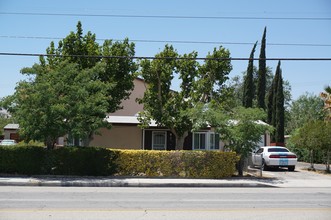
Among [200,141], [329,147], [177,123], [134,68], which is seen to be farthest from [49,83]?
[329,147]

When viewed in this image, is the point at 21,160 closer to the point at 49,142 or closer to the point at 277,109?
the point at 49,142

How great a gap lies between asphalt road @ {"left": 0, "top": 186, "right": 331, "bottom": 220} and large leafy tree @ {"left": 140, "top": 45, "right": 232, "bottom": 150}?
386 inches

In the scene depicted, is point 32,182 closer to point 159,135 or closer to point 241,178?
point 241,178

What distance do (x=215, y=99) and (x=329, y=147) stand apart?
7385mm

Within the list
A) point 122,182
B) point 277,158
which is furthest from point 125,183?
point 277,158

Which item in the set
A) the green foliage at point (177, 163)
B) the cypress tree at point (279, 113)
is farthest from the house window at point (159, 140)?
the cypress tree at point (279, 113)

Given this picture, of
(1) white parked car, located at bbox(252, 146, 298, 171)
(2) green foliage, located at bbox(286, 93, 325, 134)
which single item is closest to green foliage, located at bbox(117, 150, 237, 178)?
(1) white parked car, located at bbox(252, 146, 298, 171)

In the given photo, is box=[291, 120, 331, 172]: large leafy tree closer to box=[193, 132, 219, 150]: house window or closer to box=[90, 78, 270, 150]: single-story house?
box=[90, 78, 270, 150]: single-story house

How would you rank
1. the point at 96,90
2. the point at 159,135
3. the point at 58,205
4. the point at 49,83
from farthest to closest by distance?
1. the point at 159,135
2. the point at 96,90
3. the point at 49,83
4. the point at 58,205

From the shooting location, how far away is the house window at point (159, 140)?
1151 inches

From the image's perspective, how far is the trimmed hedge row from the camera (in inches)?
774

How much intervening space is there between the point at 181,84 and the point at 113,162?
6569 millimetres

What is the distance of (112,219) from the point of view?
9.05 metres

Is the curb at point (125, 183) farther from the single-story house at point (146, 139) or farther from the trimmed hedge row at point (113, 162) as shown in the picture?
the single-story house at point (146, 139)
